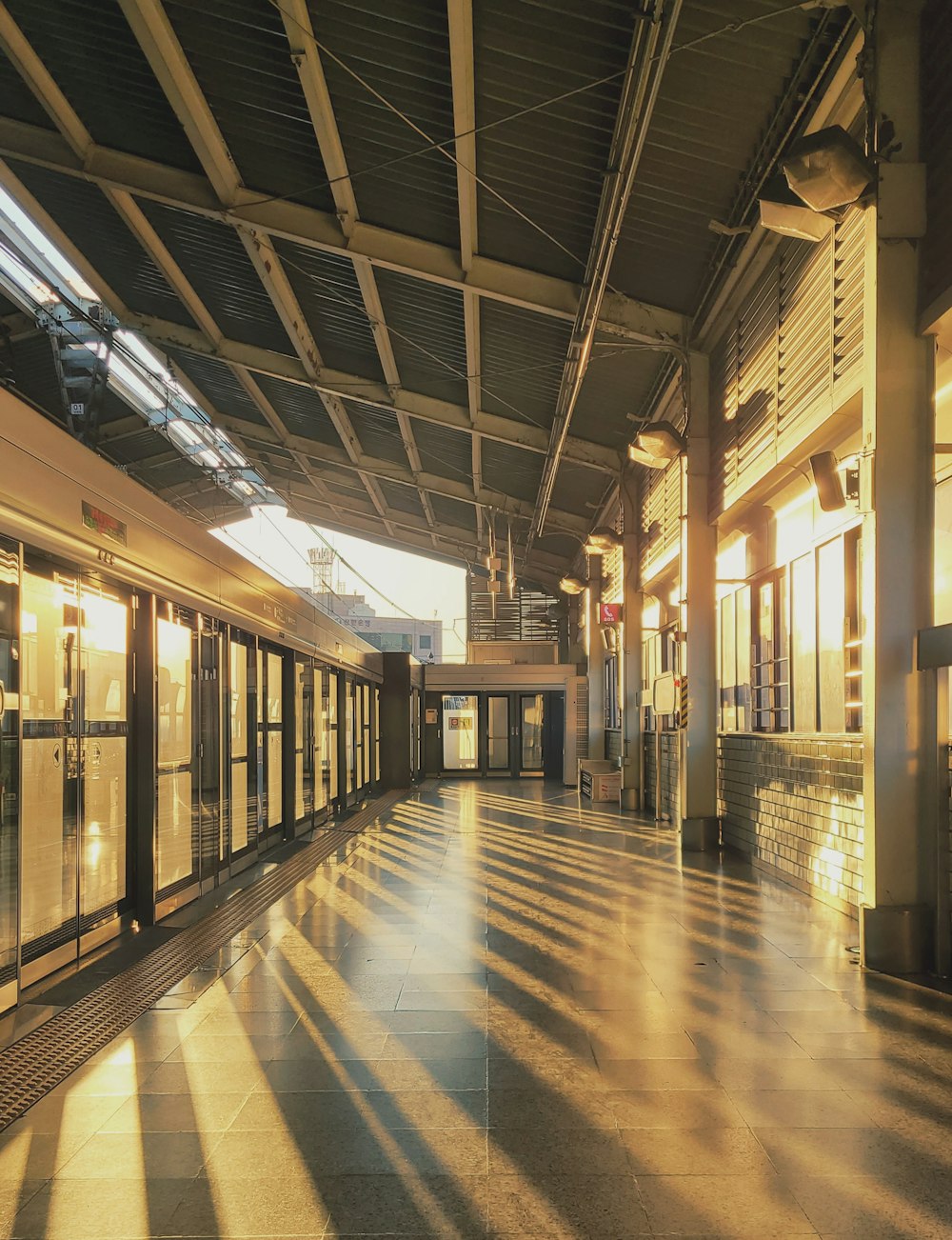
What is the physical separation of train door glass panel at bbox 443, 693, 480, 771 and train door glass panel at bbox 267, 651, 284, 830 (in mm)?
11817

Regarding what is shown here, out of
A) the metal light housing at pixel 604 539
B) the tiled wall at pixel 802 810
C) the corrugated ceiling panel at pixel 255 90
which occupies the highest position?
the corrugated ceiling panel at pixel 255 90

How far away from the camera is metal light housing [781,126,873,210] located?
5.10m

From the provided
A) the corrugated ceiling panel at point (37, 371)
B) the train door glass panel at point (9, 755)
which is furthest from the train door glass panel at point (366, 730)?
the train door glass panel at point (9, 755)

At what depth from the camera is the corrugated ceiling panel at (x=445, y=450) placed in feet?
47.9

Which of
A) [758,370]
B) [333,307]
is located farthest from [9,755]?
[333,307]

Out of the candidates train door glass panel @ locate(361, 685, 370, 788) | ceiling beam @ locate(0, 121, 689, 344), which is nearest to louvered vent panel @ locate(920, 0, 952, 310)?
ceiling beam @ locate(0, 121, 689, 344)

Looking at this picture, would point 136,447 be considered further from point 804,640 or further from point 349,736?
point 804,640

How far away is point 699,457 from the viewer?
997 cm

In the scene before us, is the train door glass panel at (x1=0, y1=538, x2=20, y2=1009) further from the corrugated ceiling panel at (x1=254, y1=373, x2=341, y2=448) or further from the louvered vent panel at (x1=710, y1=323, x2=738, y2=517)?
the corrugated ceiling panel at (x1=254, y1=373, x2=341, y2=448)

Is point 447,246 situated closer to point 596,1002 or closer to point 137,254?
point 137,254

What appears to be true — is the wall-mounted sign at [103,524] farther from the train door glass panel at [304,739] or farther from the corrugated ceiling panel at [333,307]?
the train door glass panel at [304,739]

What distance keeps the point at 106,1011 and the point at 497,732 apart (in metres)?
18.2

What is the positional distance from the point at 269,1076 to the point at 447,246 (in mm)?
7091

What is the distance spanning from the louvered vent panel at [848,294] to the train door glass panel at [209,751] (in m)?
4.58
